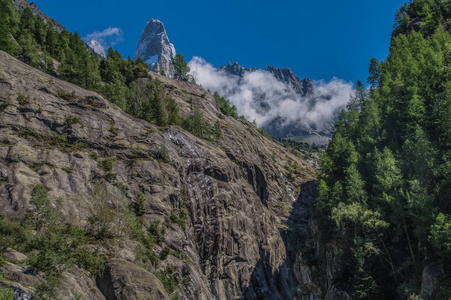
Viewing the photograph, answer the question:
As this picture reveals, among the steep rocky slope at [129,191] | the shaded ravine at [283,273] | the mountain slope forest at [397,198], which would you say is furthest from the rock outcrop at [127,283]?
the shaded ravine at [283,273]

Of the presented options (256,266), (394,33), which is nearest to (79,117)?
(256,266)

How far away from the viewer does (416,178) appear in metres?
38.9

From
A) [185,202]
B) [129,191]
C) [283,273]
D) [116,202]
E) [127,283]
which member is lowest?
[127,283]

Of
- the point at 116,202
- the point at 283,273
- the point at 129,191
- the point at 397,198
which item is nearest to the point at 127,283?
the point at 116,202

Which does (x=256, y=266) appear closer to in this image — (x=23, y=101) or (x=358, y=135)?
(x=358, y=135)

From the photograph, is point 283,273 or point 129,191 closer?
point 129,191

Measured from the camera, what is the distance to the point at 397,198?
124ft

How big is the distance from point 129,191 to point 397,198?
35.5 metres

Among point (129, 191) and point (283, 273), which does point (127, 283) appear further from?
point (283, 273)

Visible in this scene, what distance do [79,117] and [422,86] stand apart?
54626 mm

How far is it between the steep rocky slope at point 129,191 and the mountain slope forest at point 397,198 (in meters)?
15.9

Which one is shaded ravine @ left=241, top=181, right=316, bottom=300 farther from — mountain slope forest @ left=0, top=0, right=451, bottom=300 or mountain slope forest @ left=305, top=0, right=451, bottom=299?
mountain slope forest @ left=305, top=0, right=451, bottom=299

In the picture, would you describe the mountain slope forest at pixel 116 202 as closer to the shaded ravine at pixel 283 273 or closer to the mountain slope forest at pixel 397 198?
the shaded ravine at pixel 283 273

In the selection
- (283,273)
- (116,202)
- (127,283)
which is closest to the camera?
(127,283)
